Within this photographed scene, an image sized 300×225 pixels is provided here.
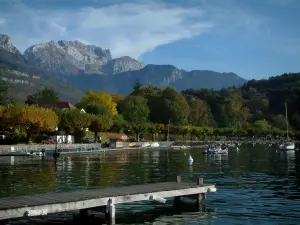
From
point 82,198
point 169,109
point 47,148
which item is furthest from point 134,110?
point 82,198

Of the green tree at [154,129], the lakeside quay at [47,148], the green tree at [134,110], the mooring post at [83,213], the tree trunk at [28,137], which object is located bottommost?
the mooring post at [83,213]

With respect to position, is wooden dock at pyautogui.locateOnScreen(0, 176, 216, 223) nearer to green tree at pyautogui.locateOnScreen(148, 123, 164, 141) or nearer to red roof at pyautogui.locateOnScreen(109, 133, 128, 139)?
red roof at pyautogui.locateOnScreen(109, 133, 128, 139)

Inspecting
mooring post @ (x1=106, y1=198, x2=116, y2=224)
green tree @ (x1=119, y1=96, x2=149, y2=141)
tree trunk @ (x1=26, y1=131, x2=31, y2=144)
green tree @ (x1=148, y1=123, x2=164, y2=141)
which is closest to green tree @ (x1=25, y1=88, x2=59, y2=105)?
green tree @ (x1=119, y1=96, x2=149, y2=141)

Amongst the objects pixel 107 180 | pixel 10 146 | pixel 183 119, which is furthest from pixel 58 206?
pixel 183 119

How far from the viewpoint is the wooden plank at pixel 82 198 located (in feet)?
56.8

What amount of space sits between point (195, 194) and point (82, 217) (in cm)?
683

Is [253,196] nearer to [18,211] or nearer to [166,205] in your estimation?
[166,205]

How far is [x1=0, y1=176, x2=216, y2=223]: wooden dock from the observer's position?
17312 millimetres

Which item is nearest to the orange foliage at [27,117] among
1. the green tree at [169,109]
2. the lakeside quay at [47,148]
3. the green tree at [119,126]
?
the lakeside quay at [47,148]

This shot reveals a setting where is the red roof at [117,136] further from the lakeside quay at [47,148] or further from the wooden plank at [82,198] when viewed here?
the wooden plank at [82,198]

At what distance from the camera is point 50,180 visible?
37.4 meters

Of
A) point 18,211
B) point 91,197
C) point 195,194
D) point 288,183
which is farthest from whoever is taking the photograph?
point 288,183

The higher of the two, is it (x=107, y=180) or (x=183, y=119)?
(x=183, y=119)

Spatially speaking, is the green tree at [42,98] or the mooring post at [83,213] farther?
the green tree at [42,98]
